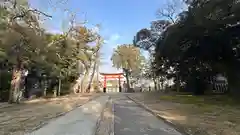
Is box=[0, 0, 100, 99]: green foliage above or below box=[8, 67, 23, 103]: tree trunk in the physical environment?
above

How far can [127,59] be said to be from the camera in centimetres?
6812

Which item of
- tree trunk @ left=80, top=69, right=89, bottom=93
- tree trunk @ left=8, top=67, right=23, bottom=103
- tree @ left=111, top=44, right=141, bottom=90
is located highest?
tree @ left=111, top=44, right=141, bottom=90

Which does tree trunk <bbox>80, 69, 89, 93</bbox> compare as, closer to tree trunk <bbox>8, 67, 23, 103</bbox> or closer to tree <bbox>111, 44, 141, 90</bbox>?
tree <bbox>111, 44, 141, 90</bbox>

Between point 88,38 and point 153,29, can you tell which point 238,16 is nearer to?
point 153,29

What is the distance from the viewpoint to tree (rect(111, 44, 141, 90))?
67.4 meters

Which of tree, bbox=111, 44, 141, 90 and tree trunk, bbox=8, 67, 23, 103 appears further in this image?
tree, bbox=111, 44, 141, 90

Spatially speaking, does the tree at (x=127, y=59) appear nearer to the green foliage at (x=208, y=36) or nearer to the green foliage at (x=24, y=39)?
the green foliage at (x=208, y=36)

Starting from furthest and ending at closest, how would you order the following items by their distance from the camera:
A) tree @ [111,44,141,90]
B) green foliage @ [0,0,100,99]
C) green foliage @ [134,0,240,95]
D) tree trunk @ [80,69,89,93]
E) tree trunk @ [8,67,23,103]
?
1. tree @ [111,44,141,90]
2. tree trunk @ [80,69,89,93]
3. tree trunk @ [8,67,23,103]
4. green foliage @ [0,0,100,99]
5. green foliage @ [134,0,240,95]

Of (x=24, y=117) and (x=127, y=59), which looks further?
(x=127, y=59)

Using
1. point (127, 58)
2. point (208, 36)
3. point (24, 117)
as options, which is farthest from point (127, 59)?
point (24, 117)

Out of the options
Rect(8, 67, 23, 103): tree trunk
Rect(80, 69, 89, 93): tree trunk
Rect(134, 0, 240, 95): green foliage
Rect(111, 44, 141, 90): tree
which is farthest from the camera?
Rect(111, 44, 141, 90): tree

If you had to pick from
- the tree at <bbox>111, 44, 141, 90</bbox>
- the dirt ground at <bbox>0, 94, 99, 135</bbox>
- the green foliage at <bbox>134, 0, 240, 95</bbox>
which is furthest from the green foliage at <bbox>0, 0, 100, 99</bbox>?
the tree at <bbox>111, 44, 141, 90</bbox>

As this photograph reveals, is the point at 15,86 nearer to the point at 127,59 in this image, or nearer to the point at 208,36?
the point at 208,36

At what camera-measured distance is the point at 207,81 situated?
3884cm
